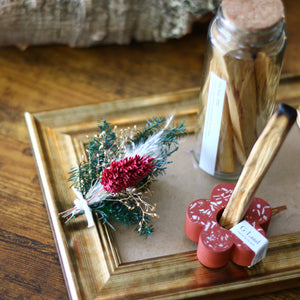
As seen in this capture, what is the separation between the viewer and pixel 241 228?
469 millimetres

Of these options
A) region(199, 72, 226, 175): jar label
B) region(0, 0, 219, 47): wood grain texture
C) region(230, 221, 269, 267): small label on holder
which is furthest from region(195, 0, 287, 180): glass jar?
region(0, 0, 219, 47): wood grain texture

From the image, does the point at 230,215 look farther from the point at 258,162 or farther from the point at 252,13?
the point at 252,13

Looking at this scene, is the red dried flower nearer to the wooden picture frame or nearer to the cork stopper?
the wooden picture frame

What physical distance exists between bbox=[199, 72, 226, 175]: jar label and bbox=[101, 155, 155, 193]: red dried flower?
0.09m

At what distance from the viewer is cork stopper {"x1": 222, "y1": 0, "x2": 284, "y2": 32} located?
440mm

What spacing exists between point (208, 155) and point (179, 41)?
31 cm

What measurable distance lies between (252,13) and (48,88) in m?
0.38

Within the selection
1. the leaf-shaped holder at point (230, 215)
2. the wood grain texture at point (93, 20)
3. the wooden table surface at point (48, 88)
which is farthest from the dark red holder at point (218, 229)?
the wood grain texture at point (93, 20)

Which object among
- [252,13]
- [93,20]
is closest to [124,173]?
[252,13]

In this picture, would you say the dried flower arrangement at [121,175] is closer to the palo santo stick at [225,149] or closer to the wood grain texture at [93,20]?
the palo santo stick at [225,149]

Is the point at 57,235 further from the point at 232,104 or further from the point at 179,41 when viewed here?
the point at 179,41

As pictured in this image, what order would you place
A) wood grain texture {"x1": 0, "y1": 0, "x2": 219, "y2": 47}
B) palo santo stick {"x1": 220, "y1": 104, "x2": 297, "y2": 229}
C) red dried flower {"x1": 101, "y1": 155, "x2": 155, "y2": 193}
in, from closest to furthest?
palo santo stick {"x1": 220, "y1": 104, "x2": 297, "y2": 229} → red dried flower {"x1": 101, "y1": 155, "x2": 155, "y2": 193} → wood grain texture {"x1": 0, "y1": 0, "x2": 219, "y2": 47}

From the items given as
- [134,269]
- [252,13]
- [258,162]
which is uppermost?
[252,13]

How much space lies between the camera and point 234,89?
49 centimetres
